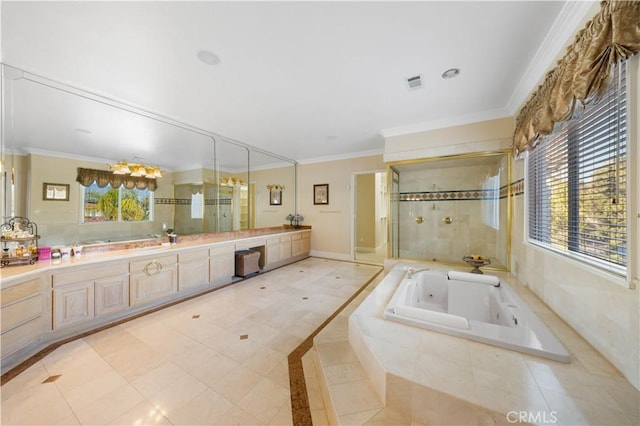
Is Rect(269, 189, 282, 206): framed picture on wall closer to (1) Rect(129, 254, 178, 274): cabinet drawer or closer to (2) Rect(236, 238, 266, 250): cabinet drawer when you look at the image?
(2) Rect(236, 238, 266, 250): cabinet drawer

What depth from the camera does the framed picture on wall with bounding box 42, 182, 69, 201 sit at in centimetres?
243

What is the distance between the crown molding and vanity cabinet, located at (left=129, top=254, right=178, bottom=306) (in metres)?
4.32

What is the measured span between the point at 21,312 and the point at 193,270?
146cm

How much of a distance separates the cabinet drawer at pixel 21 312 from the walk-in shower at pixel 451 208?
4284 millimetres

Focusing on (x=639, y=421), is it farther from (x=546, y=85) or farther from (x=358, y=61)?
(x=358, y=61)

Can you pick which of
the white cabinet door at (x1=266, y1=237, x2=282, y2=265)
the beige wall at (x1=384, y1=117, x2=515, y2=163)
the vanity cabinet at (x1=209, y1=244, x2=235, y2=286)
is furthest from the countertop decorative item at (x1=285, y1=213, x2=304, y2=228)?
the beige wall at (x1=384, y1=117, x2=515, y2=163)

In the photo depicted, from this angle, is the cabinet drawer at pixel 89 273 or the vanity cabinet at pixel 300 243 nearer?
the cabinet drawer at pixel 89 273

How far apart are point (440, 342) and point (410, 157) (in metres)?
2.93

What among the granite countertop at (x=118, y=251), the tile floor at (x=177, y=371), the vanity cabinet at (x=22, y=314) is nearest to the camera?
the tile floor at (x=177, y=371)

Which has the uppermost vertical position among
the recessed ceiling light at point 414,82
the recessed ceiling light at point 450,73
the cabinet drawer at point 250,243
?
the recessed ceiling light at point 450,73

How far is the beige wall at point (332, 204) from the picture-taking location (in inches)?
203

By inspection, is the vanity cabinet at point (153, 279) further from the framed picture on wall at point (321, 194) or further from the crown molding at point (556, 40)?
the crown molding at point (556, 40)

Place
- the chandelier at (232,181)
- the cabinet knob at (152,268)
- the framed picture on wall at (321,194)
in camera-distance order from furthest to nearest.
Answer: the framed picture on wall at (321,194) < the chandelier at (232,181) < the cabinet knob at (152,268)

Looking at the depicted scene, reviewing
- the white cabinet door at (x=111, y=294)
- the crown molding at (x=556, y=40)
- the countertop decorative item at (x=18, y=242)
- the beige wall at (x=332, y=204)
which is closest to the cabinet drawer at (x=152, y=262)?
the white cabinet door at (x=111, y=294)
